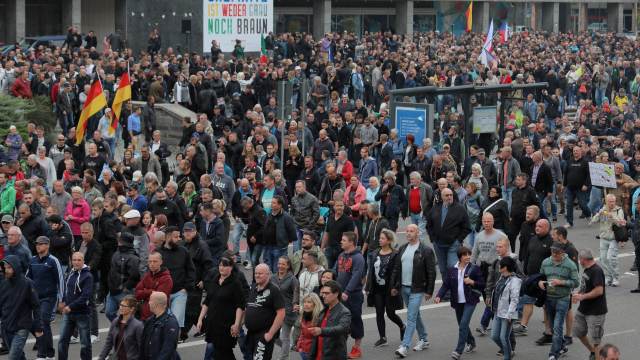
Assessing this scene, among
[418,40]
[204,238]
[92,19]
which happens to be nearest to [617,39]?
[418,40]

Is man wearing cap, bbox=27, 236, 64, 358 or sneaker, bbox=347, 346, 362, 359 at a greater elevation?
man wearing cap, bbox=27, 236, 64, 358

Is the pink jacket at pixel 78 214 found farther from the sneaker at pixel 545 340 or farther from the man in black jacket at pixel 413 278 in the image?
the sneaker at pixel 545 340

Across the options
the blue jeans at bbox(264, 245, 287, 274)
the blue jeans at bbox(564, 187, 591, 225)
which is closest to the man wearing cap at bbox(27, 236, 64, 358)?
the blue jeans at bbox(264, 245, 287, 274)

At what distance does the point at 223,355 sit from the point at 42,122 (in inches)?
600

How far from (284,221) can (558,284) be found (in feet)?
14.4

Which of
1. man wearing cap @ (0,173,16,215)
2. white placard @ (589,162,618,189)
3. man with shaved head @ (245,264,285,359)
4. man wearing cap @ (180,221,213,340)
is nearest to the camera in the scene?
man with shaved head @ (245,264,285,359)

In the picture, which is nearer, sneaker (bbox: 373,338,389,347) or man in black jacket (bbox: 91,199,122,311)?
sneaker (bbox: 373,338,389,347)

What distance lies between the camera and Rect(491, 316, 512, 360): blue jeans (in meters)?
14.1

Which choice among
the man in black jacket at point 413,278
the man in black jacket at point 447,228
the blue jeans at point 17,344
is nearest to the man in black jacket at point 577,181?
the man in black jacket at point 447,228

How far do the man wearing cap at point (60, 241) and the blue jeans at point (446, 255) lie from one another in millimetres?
4936

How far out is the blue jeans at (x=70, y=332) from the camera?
46.1 feet

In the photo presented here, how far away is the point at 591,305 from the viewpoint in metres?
14.0

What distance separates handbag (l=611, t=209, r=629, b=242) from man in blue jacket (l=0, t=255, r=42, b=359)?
8.35 m

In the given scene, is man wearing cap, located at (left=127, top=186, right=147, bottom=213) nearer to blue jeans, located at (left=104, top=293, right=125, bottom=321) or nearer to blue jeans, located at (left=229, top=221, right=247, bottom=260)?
blue jeans, located at (left=229, top=221, right=247, bottom=260)
